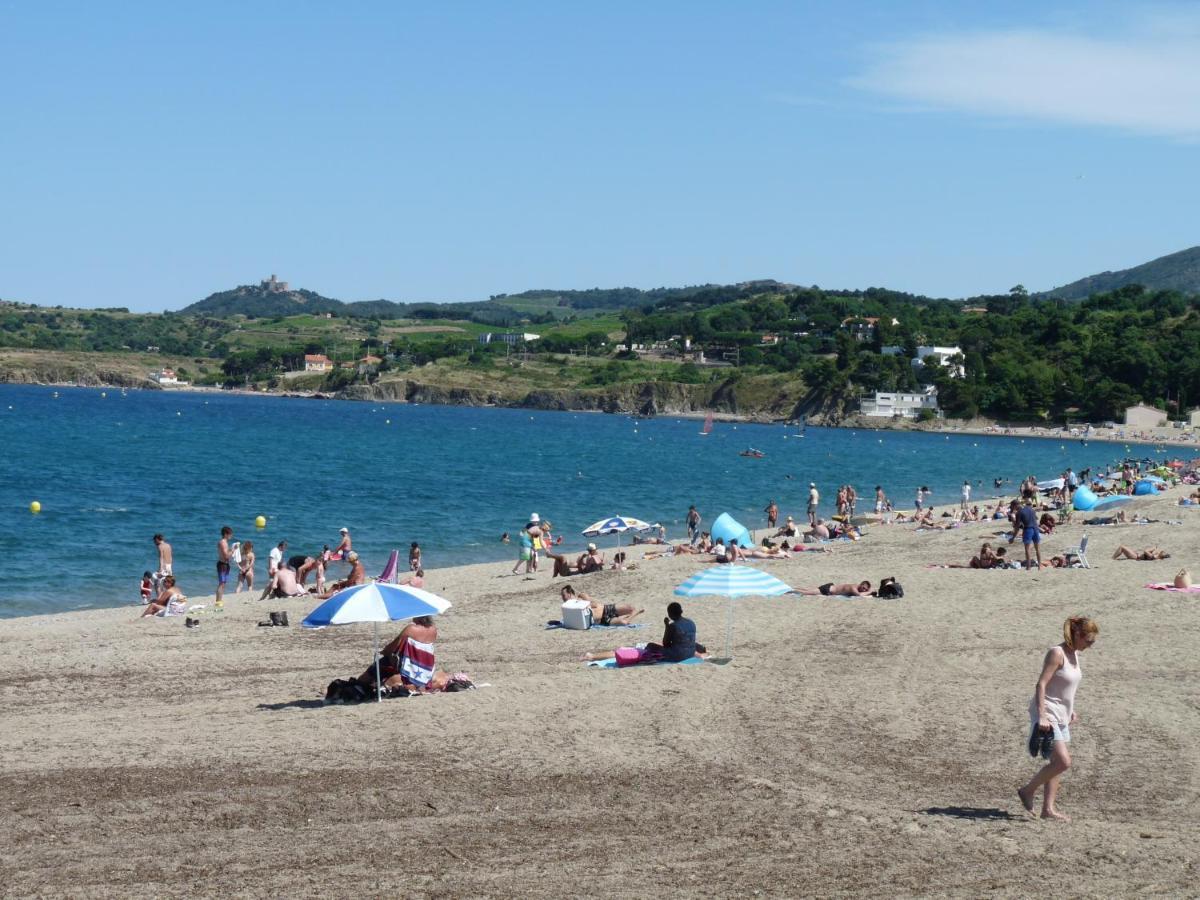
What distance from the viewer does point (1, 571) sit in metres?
28.0

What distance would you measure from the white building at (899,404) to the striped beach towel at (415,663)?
142876mm

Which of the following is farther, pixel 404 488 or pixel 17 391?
pixel 17 391

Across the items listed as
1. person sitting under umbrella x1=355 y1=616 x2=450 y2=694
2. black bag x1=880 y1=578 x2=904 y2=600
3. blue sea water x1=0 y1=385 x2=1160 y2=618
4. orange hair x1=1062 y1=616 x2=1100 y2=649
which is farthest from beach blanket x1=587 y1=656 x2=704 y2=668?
blue sea water x1=0 y1=385 x2=1160 y2=618

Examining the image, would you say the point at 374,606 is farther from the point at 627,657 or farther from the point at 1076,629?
the point at 1076,629

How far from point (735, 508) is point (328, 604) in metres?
36.0

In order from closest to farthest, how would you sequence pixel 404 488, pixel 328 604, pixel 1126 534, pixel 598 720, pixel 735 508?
1. pixel 598 720
2. pixel 328 604
3. pixel 1126 534
4. pixel 735 508
5. pixel 404 488

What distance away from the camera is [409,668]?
538 inches

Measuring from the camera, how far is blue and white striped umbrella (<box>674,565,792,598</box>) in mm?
15555

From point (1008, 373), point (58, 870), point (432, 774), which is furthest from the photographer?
point (1008, 373)

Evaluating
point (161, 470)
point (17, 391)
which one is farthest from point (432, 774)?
point (17, 391)

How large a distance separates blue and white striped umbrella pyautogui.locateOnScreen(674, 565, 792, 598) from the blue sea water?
45.8ft

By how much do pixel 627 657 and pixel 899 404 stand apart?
14297 centimetres

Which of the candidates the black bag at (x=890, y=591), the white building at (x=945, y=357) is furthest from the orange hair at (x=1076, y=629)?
the white building at (x=945, y=357)

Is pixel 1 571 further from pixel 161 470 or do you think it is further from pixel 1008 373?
pixel 1008 373
